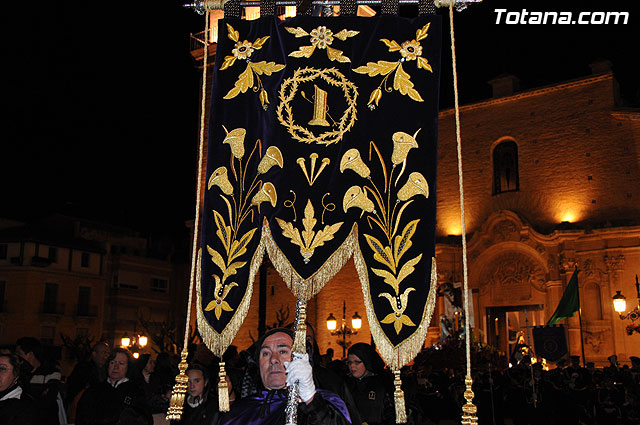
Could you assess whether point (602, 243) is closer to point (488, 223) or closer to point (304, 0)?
point (488, 223)

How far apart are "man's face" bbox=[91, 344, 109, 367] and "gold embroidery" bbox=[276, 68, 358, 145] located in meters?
4.59

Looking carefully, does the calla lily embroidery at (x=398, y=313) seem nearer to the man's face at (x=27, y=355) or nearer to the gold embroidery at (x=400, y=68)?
the gold embroidery at (x=400, y=68)

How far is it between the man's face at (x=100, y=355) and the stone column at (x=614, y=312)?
1568 cm

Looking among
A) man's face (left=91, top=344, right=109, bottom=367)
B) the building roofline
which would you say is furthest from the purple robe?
the building roofline

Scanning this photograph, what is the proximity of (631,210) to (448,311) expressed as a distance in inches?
262

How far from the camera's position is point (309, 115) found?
4418 millimetres

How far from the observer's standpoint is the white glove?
3.26 m

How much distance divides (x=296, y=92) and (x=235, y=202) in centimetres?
90

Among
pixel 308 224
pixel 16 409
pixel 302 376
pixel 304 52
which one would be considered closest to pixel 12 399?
pixel 16 409

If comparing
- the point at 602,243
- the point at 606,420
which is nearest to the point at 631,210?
the point at 602,243

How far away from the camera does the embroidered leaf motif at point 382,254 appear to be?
4.11 metres

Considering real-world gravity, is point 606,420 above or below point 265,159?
below

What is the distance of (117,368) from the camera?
6469mm

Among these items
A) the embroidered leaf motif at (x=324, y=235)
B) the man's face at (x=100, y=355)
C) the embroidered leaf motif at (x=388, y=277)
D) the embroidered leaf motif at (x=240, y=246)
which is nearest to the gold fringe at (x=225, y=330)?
the embroidered leaf motif at (x=240, y=246)
